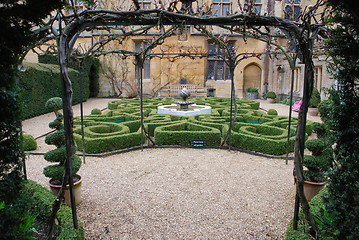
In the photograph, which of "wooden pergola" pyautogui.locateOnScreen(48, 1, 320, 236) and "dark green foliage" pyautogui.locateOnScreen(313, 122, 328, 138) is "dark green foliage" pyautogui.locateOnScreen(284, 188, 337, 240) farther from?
"dark green foliage" pyautogui.locateOnScreen(313, 122, 328, 138)

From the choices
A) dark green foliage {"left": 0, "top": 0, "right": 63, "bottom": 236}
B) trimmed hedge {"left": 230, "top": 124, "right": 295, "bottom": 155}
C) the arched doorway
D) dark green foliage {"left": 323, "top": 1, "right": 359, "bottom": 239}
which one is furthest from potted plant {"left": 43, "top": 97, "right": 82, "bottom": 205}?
the arched doorway

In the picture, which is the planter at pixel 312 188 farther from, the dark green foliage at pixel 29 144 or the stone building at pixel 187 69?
the stone building at pixel 187 69

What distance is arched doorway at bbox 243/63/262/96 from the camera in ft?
77.1

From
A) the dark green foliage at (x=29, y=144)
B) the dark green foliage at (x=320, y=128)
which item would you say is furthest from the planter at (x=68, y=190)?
the dark green foliage at (x=320, y=128)

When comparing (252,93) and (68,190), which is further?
(252,93)

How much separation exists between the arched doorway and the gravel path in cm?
1719

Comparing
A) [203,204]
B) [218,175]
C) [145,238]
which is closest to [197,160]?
[218,175]

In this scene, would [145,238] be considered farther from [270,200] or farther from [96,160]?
[96,160]

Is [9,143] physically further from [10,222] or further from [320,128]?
[320,128]

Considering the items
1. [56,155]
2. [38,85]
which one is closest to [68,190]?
[56,155]

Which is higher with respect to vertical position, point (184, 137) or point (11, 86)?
point (11, 86)

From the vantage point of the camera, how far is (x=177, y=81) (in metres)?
23.3

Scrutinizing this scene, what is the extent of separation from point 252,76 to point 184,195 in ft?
66.6

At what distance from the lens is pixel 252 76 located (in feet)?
77.6
